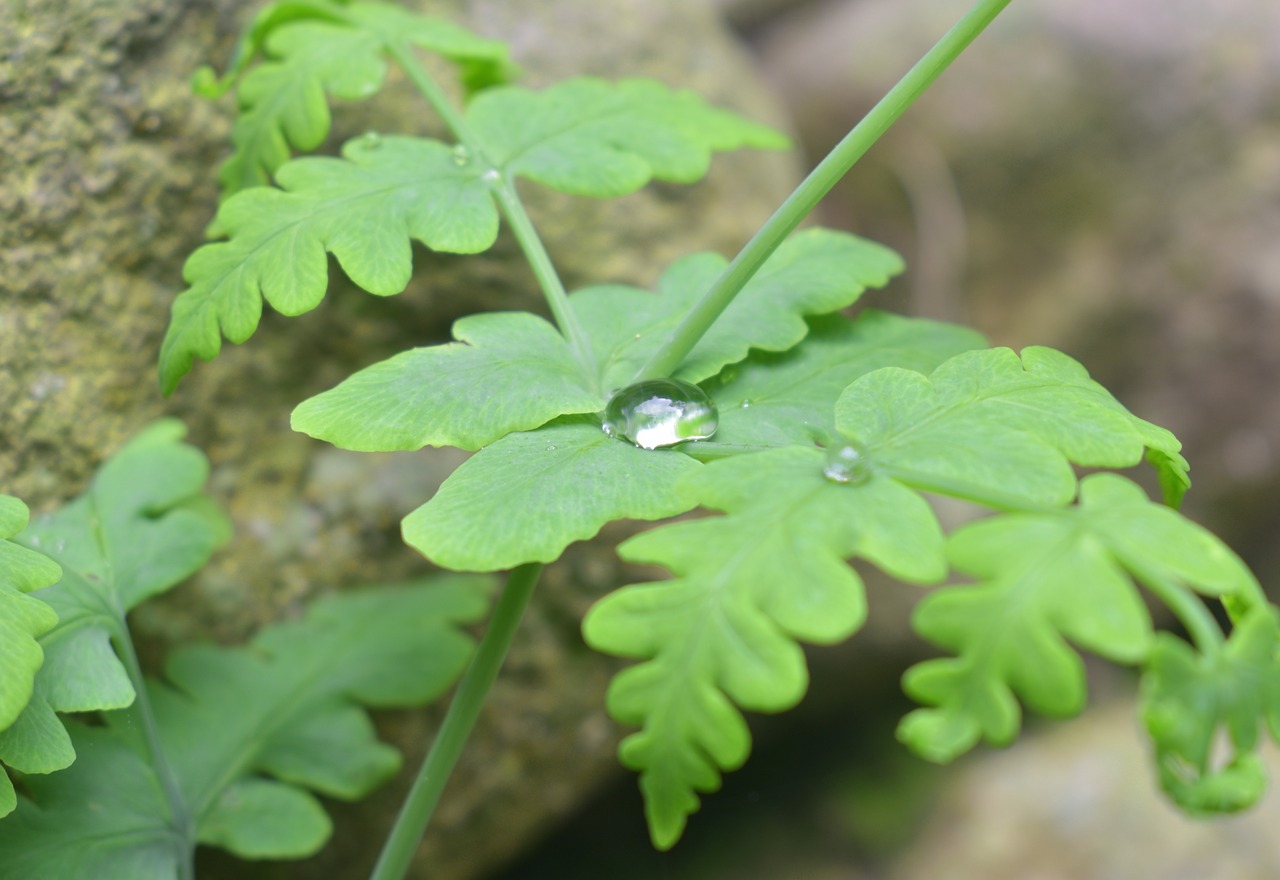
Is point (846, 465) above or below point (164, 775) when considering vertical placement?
above

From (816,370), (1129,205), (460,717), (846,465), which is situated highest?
(846,465)

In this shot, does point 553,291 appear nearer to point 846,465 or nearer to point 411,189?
point 411,189

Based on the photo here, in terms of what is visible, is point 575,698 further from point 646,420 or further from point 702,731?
point 702,731

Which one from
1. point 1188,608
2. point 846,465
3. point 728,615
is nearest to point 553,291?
point 846,465

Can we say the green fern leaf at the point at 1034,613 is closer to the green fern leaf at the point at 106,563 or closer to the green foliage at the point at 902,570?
the green foliage at the point at 902,570

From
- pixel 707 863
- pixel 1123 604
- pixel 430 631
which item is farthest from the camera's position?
pixel 707 863

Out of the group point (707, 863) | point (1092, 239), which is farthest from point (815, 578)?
point (1092, 239)
